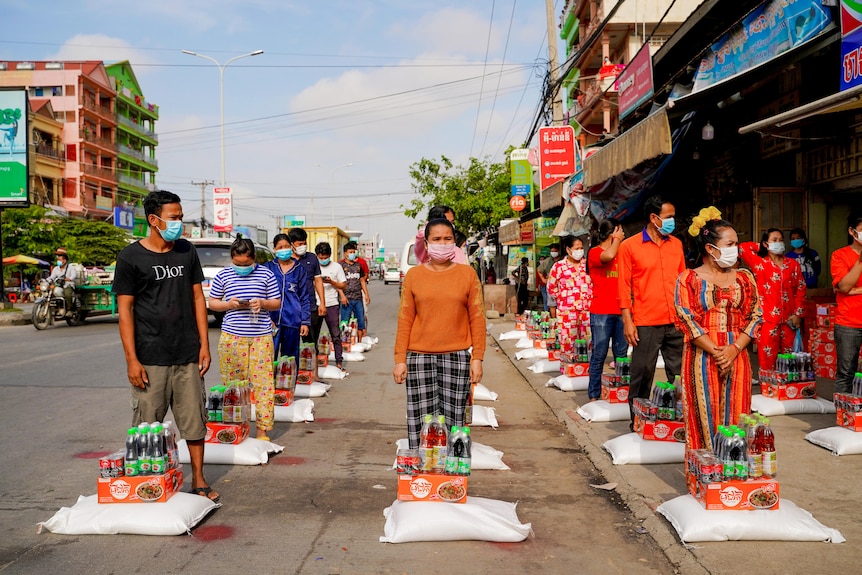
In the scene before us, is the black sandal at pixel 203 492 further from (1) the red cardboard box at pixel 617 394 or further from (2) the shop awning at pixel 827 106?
(2) the shop awning at pixel 827 106

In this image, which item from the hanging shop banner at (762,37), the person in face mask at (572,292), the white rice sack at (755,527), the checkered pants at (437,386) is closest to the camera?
the white rice sack at (755,527)

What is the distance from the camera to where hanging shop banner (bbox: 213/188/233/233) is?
1251 inches

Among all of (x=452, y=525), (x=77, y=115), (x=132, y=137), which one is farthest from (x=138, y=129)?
(x=452, y=525)

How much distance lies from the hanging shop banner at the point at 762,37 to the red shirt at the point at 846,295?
2217mm

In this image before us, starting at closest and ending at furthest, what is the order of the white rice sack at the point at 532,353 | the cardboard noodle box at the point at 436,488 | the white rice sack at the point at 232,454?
the cardboard noodle box at the point at 436,488 < the white rice sack at the point at 232,454 < the white rice sack at the point at 532,353

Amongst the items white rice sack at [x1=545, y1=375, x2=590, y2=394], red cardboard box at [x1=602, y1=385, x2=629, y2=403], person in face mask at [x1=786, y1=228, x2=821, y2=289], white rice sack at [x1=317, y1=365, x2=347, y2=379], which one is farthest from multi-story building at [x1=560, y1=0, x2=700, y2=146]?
red cardboard box at [x1=602, y1=385, x2=629, y2=403]

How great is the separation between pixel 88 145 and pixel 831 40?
202 feet

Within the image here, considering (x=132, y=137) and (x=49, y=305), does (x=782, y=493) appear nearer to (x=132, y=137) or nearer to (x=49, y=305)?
(x=49, y=305)

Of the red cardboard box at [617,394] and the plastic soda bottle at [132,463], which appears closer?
the plastic soda bottle at [132,463]

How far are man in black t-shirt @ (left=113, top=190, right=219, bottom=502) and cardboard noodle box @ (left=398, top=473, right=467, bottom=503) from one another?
140 cm

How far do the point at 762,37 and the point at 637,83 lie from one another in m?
4.63

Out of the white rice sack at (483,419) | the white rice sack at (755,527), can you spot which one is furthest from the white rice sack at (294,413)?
the white rice sack at (755,527)

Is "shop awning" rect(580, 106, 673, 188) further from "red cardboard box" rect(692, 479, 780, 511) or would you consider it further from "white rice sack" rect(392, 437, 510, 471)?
"red cardboard box" rect(692, 479, 780, 511)

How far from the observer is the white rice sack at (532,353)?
12.5 metres
